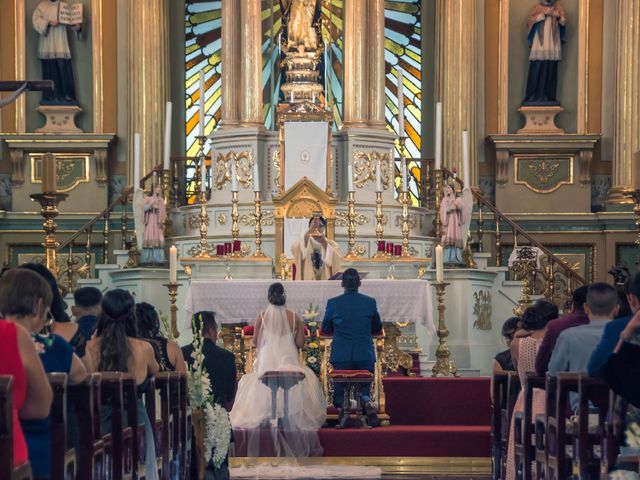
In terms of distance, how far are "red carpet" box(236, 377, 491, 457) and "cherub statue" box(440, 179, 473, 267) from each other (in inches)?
175

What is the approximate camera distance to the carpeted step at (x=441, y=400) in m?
14.6

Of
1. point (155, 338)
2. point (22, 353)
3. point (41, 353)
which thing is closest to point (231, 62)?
point (155, 338)

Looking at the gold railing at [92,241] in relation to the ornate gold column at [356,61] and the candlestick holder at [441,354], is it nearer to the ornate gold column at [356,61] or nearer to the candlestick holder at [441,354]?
the ornate gold column at [356,61]

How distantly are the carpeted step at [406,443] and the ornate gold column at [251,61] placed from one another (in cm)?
722

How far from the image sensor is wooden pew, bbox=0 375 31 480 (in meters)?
5.46

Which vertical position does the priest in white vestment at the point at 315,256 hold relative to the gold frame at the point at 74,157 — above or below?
below

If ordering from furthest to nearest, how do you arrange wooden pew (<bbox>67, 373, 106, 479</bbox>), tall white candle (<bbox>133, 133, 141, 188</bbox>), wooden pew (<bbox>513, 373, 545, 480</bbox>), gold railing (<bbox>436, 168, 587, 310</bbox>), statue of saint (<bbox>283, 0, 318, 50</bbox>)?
gold railing (<bbox>436, 168, 587, 310</bbox>), statue of saint (<bbox>283, 0, 318, 50</bbox>), tall white candle (<bbox>133, 133, 141, 188</bbox>), wooden pew (<bbox>513, 373, 545, 480</bbox>), wooden pew (<bbox>67, 373, 106, 479</bbox>)

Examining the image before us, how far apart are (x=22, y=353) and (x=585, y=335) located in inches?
142

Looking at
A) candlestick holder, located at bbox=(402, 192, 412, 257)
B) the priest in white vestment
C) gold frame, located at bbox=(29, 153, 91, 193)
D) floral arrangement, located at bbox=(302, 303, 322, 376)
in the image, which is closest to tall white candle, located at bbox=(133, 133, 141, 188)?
gold frame, located at bbox=(29, 153, 91, 193)

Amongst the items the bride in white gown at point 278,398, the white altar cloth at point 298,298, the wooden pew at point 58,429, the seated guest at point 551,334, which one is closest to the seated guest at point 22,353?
the wooden pew at point 58,429

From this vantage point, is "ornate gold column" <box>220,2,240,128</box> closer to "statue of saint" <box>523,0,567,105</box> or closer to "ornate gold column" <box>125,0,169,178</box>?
"ornate gold column" <box>125,0,169,178</box>

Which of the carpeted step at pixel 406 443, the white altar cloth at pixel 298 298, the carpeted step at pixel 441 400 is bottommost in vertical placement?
the carpeted step at pixel 406 443

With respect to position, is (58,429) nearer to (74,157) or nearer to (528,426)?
(528,426)

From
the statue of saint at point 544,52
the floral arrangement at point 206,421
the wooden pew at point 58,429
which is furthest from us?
the statue of saint at point 544,52
